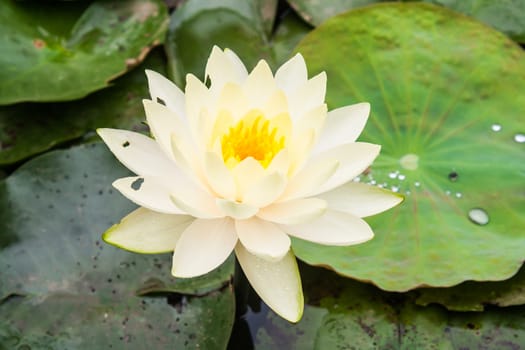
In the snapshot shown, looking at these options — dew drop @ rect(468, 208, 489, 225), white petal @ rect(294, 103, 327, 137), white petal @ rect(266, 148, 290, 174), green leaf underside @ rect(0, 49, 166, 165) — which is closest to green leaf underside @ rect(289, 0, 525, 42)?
green leaf underside @ rect(0, 49, 166, 165)

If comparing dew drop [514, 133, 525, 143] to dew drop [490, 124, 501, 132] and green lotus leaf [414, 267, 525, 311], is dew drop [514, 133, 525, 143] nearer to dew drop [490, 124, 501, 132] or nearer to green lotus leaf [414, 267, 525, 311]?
dew drop [490, 124, 501, 132]

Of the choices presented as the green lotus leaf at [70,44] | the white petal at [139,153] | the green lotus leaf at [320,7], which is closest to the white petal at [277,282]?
the white petal at [139,153]

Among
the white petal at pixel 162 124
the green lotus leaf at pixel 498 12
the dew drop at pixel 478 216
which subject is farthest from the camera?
the green lotus leaf at pixel 498 12

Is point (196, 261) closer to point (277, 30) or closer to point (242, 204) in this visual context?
point (242, 204)

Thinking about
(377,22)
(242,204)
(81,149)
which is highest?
(242,204)

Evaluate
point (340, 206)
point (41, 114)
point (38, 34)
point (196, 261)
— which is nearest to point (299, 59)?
point (340, 206)

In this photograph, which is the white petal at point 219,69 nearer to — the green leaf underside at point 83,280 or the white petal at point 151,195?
the white petal at point 151,195
